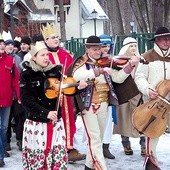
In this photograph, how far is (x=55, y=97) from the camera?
16.6 ft

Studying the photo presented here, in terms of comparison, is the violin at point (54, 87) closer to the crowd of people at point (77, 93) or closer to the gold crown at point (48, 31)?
the crowd of people at point (77, 93)

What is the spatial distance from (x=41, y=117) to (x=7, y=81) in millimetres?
2077

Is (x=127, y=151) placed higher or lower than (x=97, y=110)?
lower

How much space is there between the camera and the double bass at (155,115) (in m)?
5.72

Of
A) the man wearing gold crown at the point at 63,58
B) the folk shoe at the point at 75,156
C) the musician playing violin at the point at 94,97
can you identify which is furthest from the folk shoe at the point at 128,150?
the musician playing violin at the point at 94,97

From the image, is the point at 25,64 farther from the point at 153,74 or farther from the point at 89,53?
the point at 153,74

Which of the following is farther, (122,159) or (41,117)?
(122,159)

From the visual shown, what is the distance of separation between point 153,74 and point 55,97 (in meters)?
1.49

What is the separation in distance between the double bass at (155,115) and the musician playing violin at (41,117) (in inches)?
38.1

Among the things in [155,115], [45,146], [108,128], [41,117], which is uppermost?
[41,117]

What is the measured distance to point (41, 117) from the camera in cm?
506

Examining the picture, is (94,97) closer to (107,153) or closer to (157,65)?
(157,65)

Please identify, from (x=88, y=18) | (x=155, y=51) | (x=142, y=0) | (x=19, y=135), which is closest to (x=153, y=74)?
(x=155, y=51)

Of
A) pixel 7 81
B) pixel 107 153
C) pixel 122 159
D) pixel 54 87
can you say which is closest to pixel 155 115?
pixel 54 87
